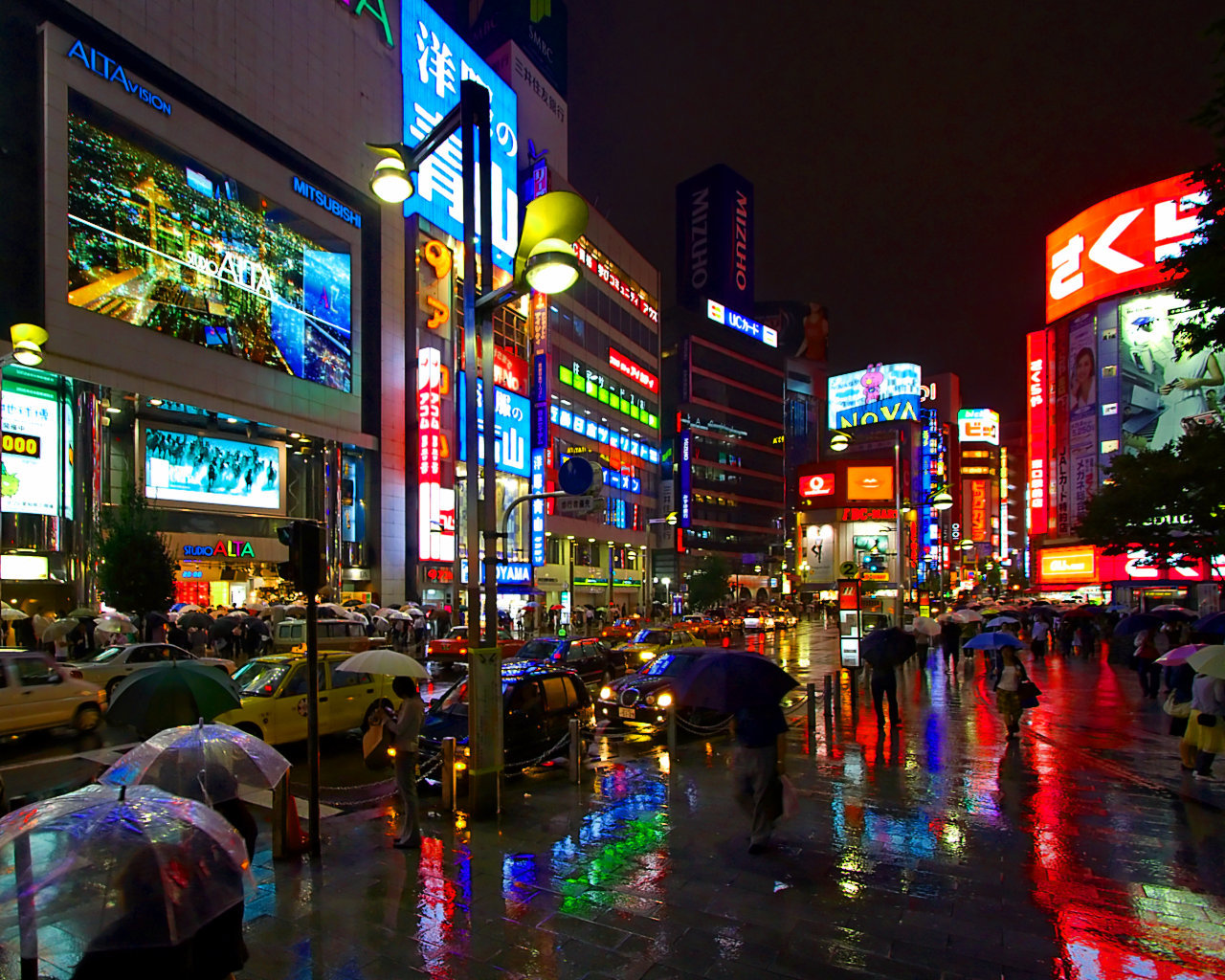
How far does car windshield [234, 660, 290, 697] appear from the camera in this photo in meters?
11.8

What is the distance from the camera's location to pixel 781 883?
6.73m

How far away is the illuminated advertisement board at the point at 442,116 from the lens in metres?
51.0

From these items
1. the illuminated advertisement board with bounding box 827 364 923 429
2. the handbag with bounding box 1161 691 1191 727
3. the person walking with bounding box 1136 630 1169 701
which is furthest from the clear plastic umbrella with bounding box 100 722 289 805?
the illuminated advertisement board with bounding box 827 364 923 429

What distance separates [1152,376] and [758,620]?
43197mm

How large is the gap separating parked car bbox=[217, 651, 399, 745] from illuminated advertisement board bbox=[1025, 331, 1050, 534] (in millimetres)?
75910

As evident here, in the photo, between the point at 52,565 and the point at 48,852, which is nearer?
the point at 48,852

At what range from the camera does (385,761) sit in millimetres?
8031

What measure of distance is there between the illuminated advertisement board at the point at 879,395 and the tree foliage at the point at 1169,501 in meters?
73.9

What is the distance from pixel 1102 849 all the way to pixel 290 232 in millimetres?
45366

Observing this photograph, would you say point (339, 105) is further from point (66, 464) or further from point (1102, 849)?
point (1102, 849)

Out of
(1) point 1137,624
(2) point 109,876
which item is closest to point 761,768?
(2) point 109,876

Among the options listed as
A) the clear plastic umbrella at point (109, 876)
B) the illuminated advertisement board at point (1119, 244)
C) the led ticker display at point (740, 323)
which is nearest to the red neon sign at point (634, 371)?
the led ticker display at point (740, 323)

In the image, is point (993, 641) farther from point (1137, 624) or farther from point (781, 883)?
point (781, 883)

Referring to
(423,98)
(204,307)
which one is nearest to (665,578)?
(423,98)
